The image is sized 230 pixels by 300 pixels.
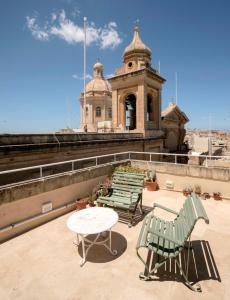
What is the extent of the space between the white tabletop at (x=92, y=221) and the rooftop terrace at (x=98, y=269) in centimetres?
69

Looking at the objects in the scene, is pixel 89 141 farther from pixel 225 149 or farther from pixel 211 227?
pixel 225 149

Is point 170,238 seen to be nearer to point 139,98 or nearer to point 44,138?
point 44,138

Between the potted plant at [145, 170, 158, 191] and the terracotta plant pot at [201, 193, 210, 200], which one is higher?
the potted plant at [145, 170, 158, 191]

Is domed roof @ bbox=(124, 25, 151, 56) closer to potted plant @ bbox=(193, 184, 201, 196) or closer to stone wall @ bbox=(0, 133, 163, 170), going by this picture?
stone wall @ bbox=(0, 133, 163, 170)

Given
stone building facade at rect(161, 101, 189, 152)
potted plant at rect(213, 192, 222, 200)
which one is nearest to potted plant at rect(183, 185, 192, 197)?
potted plant at rect(213, 192, 222, 200)

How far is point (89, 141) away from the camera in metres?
12.0

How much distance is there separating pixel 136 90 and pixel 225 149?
33.1 meters

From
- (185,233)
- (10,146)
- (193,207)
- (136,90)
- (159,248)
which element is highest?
(136,90)

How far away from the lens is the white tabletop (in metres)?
4.09

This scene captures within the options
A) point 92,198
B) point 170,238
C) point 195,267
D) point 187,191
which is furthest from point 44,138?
point 195,267

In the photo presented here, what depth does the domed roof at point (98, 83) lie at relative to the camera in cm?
4188

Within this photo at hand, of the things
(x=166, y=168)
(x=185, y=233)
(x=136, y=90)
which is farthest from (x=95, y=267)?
(x=136, y=90)

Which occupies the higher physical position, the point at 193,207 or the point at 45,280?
the point at 193,207

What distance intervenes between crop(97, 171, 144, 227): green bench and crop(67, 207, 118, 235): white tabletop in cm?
85
